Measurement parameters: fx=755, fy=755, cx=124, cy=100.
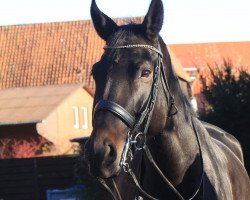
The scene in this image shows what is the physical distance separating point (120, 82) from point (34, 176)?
15116mm

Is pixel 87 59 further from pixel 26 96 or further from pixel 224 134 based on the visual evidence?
pixel 224 134

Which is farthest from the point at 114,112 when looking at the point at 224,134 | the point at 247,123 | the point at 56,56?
the point at 56,56

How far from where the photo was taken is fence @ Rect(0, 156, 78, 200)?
1847 cm

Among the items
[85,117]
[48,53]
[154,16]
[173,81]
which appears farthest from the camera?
[48,53]

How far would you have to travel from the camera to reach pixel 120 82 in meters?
4.46

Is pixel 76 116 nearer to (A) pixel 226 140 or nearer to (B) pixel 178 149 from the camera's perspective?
(A) pixel 226 140

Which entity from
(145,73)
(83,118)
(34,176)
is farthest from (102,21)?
(83,118)

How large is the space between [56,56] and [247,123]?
3339 cm

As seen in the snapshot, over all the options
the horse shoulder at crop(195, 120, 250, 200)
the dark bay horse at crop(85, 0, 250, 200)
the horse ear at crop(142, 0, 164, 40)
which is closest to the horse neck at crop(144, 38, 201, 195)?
the dark bay horse at crop(85, 0, 250, 200)

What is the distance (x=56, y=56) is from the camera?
45875 millimetres

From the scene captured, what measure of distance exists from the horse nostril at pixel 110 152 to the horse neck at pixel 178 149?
2.26 ft

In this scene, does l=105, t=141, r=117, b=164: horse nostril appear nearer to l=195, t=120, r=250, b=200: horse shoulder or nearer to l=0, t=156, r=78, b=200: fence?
l=195, t=120, r=250, b=200: horse shoulder

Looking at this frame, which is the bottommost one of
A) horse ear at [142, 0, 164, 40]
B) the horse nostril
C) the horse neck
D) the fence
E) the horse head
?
the fence

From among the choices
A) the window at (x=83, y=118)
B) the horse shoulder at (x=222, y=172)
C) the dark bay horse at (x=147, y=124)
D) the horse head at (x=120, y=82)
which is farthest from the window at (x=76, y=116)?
the horse head at (x=120, y=82)
